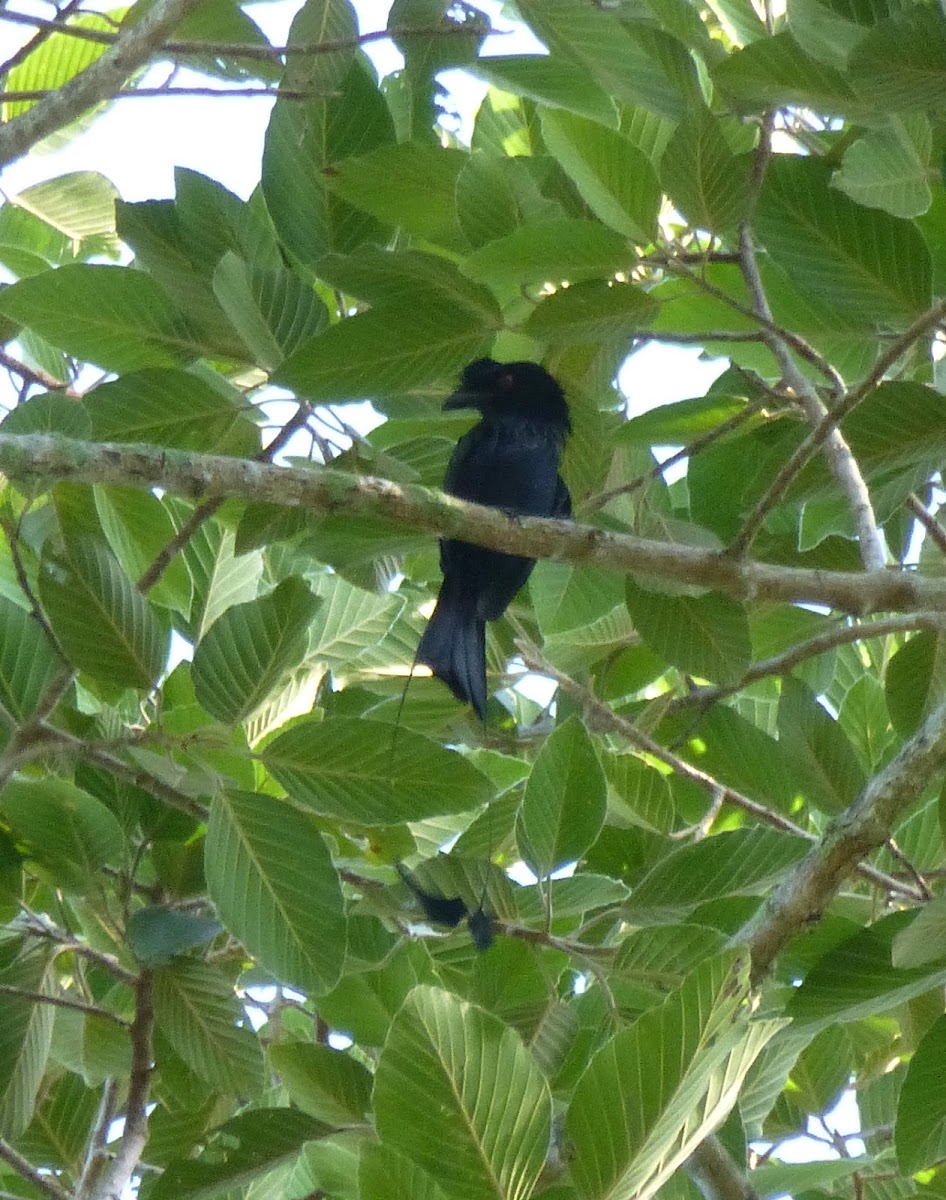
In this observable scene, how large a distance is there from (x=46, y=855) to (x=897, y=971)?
1428 millimetres

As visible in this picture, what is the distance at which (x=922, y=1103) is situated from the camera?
229cm

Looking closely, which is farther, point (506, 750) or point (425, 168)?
point (506, 750)

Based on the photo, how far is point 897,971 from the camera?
2.35m

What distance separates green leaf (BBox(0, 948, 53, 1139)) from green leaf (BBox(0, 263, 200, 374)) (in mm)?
1185

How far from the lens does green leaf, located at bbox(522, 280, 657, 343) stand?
8.46 feet

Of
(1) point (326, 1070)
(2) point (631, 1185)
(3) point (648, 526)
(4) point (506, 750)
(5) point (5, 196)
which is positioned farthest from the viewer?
(5) point (5, 196)

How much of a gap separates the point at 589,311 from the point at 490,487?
1329mm

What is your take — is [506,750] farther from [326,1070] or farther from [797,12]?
[797,12]

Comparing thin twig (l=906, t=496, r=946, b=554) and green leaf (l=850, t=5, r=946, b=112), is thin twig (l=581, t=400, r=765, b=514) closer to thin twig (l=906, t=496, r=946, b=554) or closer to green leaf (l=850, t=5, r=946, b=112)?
thin twig (l=906, t=496, r=946, b=554)

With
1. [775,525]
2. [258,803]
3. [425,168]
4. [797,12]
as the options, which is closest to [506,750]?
[775,525]

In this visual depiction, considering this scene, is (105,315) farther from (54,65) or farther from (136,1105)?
(136,1105)

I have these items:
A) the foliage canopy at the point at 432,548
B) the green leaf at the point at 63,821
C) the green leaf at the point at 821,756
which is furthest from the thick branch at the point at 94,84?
the green leaf at the point at 821,756

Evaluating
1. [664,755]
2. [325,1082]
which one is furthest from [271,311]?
[325,1082]

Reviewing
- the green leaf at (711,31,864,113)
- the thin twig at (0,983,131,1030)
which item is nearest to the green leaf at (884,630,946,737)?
the green leaf at (711,31,864,113)
